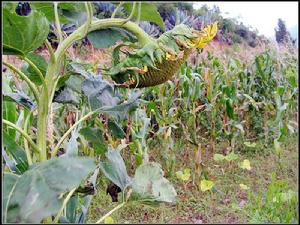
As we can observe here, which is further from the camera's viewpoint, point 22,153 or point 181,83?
point 181,83

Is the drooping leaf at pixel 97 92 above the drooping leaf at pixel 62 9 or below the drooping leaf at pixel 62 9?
below

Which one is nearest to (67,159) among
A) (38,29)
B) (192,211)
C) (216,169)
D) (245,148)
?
(38,29)

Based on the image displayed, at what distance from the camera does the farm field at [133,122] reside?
0.56m

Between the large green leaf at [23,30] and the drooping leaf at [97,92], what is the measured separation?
0.17 m

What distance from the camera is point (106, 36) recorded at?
639 mm

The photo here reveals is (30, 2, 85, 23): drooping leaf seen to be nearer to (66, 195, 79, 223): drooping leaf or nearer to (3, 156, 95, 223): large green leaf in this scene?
(3, 156, 95, 223): large green leaf

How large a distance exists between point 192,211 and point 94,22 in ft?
5.65

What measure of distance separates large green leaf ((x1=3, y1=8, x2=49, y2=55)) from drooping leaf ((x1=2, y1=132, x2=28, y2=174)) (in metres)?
0.16

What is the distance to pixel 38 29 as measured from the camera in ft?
1.81

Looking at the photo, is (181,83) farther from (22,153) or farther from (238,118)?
(22,153)

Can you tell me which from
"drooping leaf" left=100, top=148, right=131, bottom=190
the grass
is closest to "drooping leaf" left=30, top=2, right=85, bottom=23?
"drooping leaf" left=100, top=148, right=131, bottom=190

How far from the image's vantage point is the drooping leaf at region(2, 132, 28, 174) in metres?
0.69

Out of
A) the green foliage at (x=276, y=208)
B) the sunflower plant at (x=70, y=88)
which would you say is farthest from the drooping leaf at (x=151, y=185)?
the green foliage at (x=276, y=208)

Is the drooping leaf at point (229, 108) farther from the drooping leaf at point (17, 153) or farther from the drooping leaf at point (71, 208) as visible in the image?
the drooping leaf at point (17, 153)
